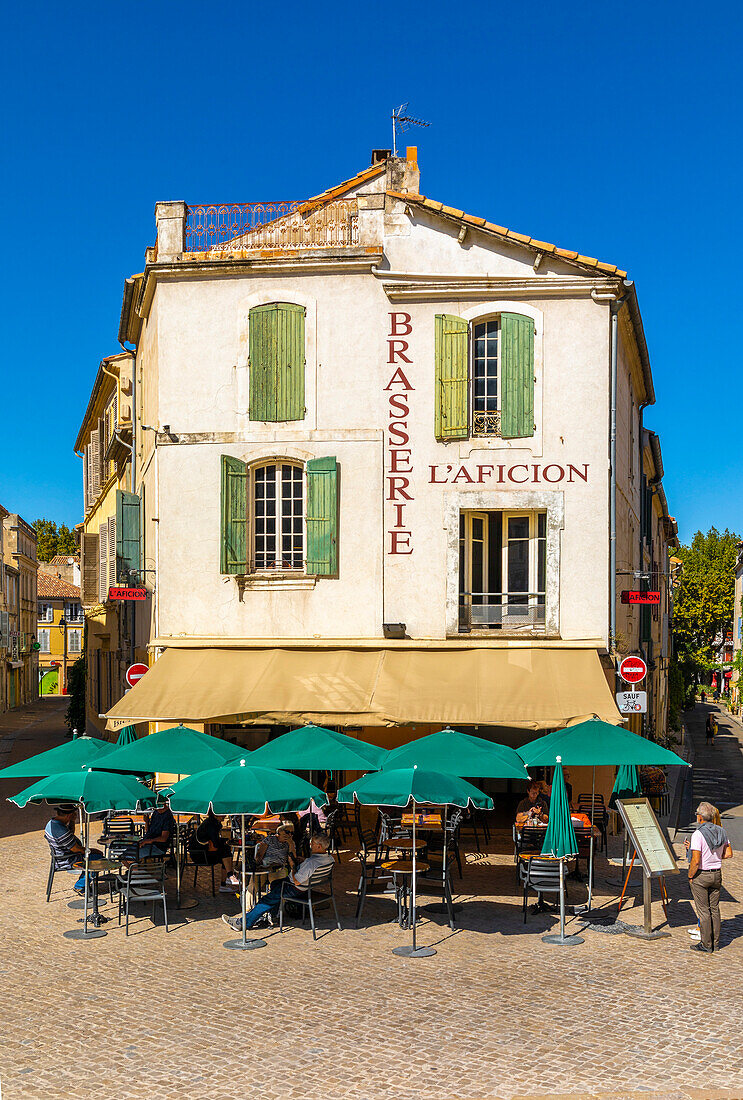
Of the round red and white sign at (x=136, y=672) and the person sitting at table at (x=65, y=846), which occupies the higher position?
the round red and white sign at (x=136, y=672)

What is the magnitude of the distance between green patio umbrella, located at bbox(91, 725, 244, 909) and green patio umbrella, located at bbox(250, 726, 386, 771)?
599mm

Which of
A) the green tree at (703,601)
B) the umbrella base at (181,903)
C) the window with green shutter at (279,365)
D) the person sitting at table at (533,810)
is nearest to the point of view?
the umbrella base at (181,903)

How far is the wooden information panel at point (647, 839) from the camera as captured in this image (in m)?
13.0

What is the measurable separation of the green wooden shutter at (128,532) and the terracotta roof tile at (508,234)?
821cm

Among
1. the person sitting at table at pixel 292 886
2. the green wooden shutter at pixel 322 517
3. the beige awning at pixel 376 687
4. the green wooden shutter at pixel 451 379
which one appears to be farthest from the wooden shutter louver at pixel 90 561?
the person sitting at table at pixel 292 886

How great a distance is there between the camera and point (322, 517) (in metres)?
19.6

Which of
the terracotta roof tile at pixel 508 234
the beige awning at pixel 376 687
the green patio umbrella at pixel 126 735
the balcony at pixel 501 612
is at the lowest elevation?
the green patio umbrella at pixel 126 735

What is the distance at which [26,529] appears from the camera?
68438mm

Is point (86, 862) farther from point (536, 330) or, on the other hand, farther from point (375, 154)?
point (375, 154)

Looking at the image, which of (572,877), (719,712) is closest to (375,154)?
(572,877)

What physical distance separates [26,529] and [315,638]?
52.8 metres

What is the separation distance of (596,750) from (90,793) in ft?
19.5

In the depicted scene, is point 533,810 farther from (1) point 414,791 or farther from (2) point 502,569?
(2) point 502,569

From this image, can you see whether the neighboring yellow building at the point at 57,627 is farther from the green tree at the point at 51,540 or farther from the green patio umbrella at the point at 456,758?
the green patio umbrella at the point at 456,758
